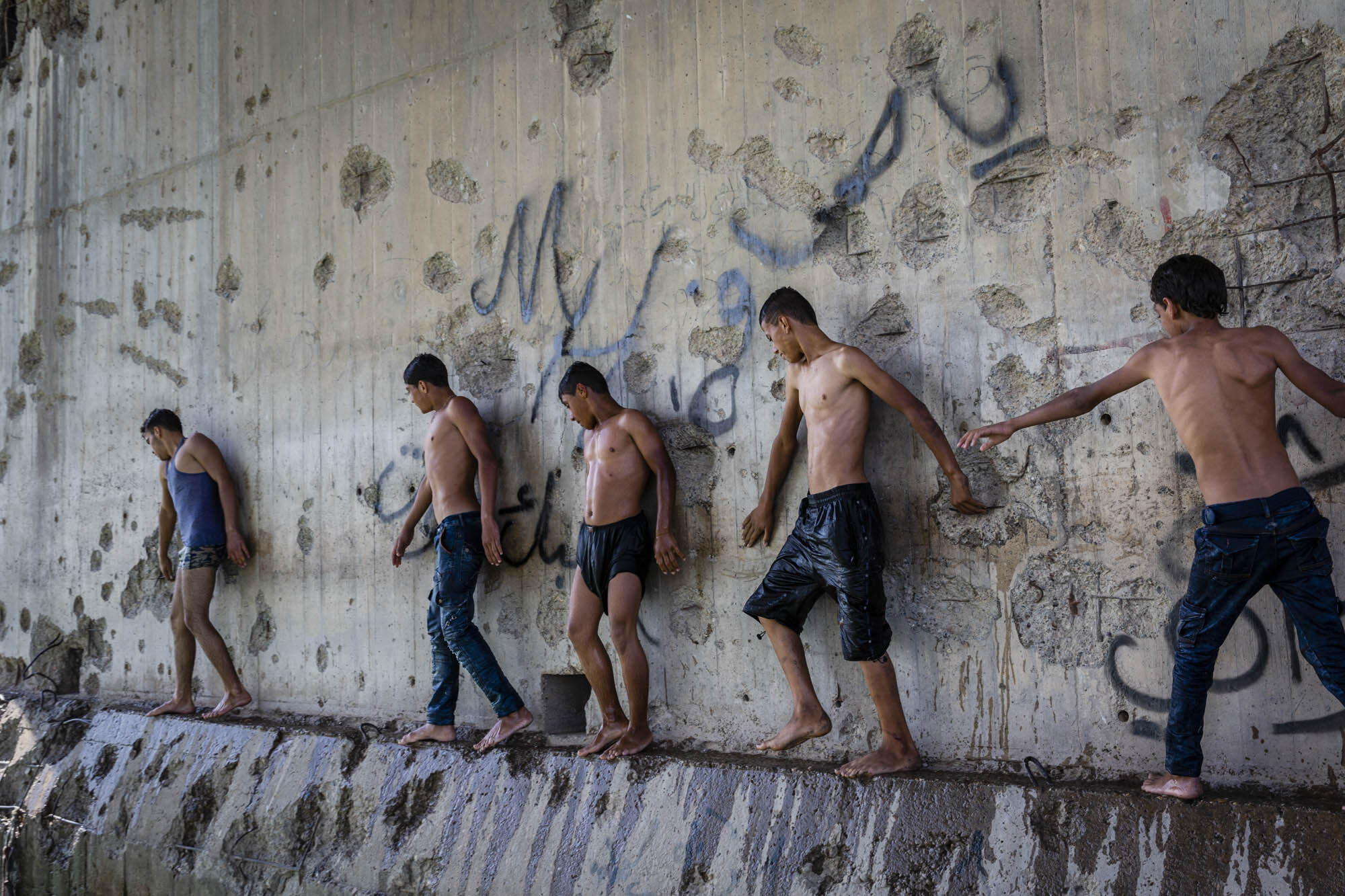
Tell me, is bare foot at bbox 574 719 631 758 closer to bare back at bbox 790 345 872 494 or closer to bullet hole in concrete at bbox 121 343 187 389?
bare back at bbox 790 345 872 494

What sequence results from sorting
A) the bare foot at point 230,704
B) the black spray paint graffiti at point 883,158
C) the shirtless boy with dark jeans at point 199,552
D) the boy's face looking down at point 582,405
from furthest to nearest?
A: the shirtless boy with dark jeans at point 199,552, the bare foot at point 230,704, the boy's face looking down at point 582,405, the black spray paint graffiti at point 883,158

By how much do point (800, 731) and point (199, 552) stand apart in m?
4.02

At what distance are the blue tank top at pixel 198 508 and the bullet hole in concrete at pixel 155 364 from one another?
69 cm

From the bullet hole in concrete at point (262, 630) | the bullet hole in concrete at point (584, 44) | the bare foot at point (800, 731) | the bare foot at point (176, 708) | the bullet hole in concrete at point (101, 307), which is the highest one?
the bullet hole in concrete at point (584, 44)

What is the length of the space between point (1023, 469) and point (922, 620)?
2.24ft

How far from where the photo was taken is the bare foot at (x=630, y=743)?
4508 mm

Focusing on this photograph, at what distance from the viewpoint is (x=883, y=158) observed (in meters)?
4.28

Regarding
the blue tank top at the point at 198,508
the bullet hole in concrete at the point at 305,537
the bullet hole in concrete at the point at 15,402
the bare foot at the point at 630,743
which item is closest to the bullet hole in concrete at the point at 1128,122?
the bare foot at the point at 630,743

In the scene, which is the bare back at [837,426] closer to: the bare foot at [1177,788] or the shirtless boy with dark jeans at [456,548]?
the bare foot at [1177,788]

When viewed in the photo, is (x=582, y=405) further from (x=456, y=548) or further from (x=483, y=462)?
(x=456, y=548)

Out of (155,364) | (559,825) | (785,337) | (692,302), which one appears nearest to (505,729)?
(559,825)

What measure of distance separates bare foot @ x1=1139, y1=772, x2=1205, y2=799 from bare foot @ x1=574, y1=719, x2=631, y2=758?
2123mm

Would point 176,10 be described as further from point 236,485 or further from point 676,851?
point 676,851

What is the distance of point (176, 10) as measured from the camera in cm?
721
